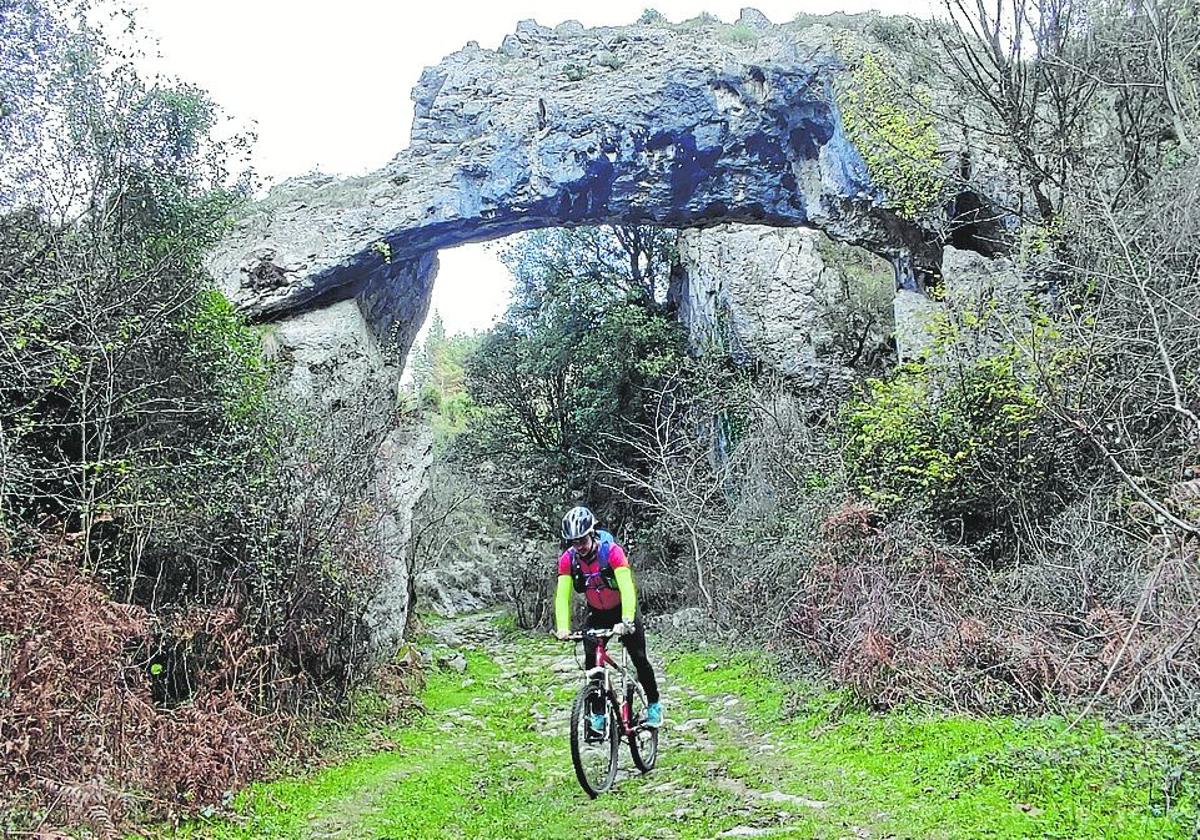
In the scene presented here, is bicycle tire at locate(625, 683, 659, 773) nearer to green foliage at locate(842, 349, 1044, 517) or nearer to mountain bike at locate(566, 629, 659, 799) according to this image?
mountain bike at locate(566, 629, 659, 799)

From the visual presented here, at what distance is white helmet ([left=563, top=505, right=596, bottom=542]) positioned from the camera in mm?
6777

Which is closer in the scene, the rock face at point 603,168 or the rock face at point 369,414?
the rock face at point 369,414

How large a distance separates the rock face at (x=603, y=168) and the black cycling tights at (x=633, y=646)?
1045 centimetres

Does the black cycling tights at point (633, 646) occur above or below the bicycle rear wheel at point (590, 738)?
above

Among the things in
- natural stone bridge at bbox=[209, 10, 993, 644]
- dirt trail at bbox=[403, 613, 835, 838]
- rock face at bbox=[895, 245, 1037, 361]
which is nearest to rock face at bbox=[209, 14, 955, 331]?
natural stone bridge at bbox=[209, 10, 993, 644]

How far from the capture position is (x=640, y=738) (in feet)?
25.0

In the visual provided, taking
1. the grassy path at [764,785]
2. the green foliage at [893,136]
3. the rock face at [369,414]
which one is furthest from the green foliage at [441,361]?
the grassy path at [764,785]

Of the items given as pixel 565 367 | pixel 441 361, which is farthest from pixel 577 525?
pixel 441 361

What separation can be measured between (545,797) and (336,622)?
3940 millimetres

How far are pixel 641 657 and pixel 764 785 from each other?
134 cm

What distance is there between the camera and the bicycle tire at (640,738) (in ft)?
23.1

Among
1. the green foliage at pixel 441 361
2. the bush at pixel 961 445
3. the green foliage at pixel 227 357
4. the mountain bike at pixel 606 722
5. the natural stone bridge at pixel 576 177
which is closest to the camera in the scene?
the mountain bike at pixel 606 722

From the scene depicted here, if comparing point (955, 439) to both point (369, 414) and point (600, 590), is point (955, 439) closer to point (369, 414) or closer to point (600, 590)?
point (600, 590)

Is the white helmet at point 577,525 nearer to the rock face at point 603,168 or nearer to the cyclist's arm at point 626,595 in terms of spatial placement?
the cyclist's arm at point 626,595
